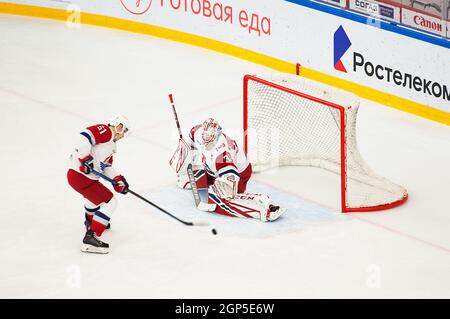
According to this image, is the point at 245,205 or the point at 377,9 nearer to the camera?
the point at 245,205

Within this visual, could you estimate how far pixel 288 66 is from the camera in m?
12.1

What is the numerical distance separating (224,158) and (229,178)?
0.16 m

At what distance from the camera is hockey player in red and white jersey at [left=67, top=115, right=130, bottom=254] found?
8.02 metres

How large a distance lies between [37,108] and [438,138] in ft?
13.2

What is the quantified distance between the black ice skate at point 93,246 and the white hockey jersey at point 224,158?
3.73ft

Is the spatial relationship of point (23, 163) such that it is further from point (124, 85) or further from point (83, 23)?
point (83, 23)

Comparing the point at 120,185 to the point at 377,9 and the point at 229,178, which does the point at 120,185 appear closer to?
the point at 229,178

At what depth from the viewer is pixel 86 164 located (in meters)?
8.02

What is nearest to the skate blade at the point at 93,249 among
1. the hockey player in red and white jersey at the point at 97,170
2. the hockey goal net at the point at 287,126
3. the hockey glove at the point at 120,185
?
the hockey player in red and white jersey at the point at 97,170

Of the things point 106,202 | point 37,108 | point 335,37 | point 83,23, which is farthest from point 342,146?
point 83,23

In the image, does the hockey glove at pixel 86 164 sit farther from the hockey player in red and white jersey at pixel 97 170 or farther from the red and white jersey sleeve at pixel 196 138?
the red and white jersey sleeve at pixel 196 138

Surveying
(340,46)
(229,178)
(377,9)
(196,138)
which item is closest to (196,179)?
(196,138)

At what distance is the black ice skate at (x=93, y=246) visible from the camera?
26.9 feet

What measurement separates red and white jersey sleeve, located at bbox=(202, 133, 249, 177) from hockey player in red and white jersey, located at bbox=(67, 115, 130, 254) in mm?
837
